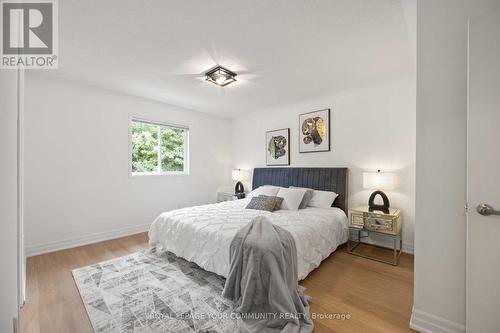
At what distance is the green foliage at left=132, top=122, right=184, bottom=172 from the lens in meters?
3.90

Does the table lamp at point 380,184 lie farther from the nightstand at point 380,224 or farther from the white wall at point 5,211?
the white wall at point 5,211

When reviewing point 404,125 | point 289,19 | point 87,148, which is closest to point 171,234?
point 87,148

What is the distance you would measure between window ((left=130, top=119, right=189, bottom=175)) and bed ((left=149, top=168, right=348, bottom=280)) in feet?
5.36

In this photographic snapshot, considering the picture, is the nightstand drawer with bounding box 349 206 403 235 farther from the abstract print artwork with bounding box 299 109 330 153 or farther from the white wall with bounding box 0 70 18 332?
the white wall with bounding box 0 70 18 332

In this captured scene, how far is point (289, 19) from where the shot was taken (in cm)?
179

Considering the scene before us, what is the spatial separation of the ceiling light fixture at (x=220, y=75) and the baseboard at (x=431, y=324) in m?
3.03

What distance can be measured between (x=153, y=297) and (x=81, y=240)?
7.01 ft

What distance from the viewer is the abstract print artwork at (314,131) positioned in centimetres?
367

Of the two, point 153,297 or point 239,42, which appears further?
point 239,42

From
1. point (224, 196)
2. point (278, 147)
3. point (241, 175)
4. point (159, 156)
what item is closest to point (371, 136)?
point (278, 147)

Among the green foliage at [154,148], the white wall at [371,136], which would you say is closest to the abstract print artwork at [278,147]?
the white wall at [371,136]

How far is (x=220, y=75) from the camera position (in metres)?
2.78

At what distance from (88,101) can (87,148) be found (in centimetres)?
75

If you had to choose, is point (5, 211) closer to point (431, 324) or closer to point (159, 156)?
point (431, 324)
